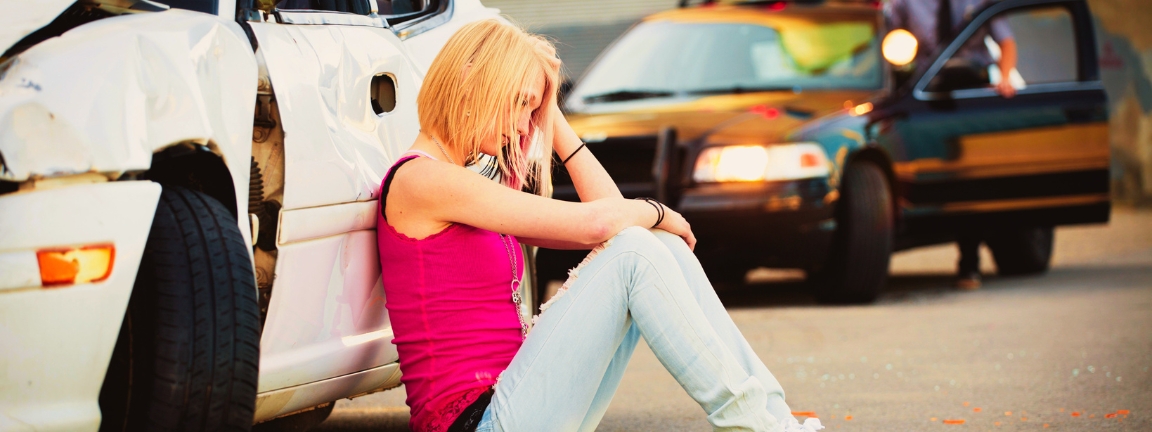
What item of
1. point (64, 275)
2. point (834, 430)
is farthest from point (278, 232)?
point (834, 430)

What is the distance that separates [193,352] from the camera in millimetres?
2387

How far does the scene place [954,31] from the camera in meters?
7.64

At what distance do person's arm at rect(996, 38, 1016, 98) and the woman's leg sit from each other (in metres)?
5.13

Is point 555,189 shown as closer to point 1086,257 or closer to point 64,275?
point 64,275

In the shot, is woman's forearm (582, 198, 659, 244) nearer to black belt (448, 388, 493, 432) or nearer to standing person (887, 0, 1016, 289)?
black belt (448, 388, 493, 432)

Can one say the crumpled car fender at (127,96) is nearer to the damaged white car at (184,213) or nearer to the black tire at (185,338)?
the damaged white car at (184,213)

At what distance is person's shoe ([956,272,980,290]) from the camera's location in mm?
8180

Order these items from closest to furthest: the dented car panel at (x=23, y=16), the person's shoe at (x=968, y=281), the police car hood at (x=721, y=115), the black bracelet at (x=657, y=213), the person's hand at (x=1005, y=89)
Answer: the dented car panel at (x=23, y=16), the black bracelet at (x=657, y=213), the police car hood at (x=721, y=115), the person's hand at (x=1005, y=89), the person's shoe at (x=968, y=281)

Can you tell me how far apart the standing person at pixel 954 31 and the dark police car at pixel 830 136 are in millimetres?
55

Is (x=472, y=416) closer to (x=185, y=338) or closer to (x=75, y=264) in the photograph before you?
(x=185, y=338)

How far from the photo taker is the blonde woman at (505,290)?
2.86 metres

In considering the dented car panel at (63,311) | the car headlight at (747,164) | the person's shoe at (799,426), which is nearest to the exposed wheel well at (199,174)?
the dented car panel at (63,311)

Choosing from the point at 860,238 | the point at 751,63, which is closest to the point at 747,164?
the point at 860,238

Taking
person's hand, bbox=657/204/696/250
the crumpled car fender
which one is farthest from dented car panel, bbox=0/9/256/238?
person's hand, bbox=657/204/696/250
